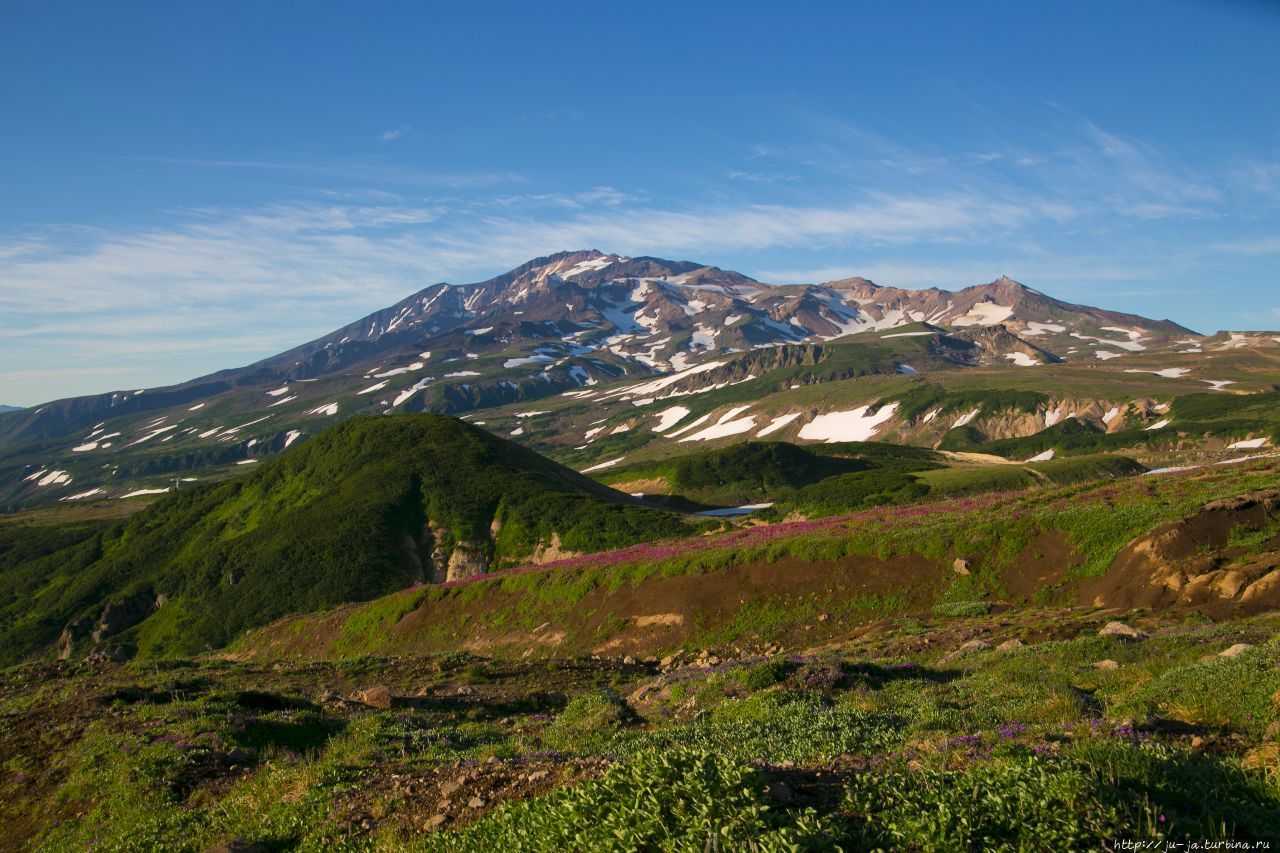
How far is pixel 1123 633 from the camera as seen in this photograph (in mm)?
19531

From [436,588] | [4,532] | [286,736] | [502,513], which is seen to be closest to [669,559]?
[436,588]

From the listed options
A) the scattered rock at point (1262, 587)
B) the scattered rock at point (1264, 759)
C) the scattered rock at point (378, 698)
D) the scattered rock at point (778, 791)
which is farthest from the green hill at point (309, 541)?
the scattered rock at point (778, 791)

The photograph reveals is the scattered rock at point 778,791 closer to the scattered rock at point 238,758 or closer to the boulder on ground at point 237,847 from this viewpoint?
the boulder on ground at point 237,847

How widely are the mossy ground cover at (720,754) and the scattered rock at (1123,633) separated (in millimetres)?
754

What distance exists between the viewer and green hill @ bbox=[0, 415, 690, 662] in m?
59.2

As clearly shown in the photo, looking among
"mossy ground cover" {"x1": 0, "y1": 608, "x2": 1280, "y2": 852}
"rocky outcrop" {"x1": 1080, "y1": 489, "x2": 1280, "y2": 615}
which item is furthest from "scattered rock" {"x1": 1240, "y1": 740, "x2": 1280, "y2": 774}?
"rocky outcrop" {"x1": 1080, "y1": 489, "x2": 1280, "y2": 615}

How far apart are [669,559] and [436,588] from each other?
17036 mm

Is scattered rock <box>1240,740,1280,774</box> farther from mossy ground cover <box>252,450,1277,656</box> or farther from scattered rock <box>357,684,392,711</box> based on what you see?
mossy ground cover <box>252,450,1277,656</box>

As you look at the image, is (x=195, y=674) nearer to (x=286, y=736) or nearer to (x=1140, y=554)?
(x=286, y=736)

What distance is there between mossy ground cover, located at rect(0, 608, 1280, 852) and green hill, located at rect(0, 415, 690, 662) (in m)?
34.4

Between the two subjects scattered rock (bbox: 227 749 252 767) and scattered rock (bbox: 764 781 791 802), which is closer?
scattered rock (bbox: 764 781 791 802)

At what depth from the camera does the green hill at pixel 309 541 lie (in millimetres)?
59250

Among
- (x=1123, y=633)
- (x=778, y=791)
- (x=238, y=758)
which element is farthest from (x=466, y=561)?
(x=778, y=791)

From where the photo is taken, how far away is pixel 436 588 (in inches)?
1871
